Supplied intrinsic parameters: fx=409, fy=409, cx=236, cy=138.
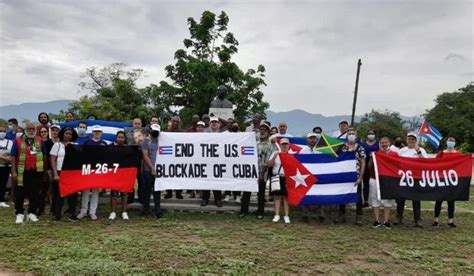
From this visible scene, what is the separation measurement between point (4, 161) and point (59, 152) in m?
2.28

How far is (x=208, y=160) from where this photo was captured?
8.83 metres

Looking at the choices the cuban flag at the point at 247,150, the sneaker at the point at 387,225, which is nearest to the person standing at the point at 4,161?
the cuban flag at the point at 247,150

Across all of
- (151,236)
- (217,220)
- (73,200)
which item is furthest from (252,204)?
(73,200)

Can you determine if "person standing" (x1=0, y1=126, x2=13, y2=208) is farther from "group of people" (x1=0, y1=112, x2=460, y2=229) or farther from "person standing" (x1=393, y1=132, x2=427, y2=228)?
"person standing" (x1=393, y1=132, x2=427, y2=228)

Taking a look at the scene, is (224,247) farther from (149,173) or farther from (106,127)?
(106,127)

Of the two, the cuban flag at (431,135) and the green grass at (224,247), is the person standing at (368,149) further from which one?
the cuban flag at (431,135)

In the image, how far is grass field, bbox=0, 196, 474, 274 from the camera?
211 inches

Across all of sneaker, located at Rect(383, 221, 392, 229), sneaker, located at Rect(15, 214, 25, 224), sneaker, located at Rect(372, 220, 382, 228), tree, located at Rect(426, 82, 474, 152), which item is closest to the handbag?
sneaker, located at Rect(372, 220, 382, 228)

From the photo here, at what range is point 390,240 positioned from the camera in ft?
23.4

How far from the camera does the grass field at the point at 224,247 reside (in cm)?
535

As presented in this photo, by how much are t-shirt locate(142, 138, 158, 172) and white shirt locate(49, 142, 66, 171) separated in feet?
→ 5.05

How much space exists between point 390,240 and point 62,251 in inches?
209

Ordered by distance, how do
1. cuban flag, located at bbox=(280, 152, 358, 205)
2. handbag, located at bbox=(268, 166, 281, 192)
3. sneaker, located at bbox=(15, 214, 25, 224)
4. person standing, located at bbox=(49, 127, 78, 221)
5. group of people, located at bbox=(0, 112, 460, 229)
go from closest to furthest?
sneaker, located at bbox=(15, 214, 25, 224), group of people, located at bbox=(0, 112, 460, 229), person standing, located at bbox=(49, 127, 78, 221), handbag, located at bbox=(268, 166, 281, 192), cuban flag, located at bbox=(280, 152, 358, 205)

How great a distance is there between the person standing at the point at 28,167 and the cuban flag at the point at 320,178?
4.67 meters
